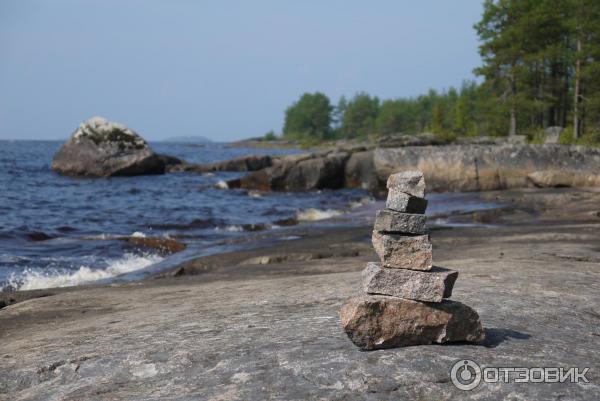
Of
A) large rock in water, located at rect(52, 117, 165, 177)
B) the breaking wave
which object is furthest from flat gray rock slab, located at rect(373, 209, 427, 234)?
large rock in water, located at rect(52, 117, 165, 177)

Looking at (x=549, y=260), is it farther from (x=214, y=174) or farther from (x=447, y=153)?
(x=214, y=174)

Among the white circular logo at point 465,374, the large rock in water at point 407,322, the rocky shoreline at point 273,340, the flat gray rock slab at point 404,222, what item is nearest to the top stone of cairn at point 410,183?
the flat gray rock slab at point 404,222

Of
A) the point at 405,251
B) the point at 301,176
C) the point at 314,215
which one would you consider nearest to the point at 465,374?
the point at 405,251

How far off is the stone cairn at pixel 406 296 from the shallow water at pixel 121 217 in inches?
377

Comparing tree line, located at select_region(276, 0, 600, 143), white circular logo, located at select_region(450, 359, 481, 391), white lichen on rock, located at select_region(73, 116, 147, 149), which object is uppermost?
tree line, located at select_region(276, 0, 600, 143)

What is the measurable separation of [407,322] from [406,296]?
0.69 feet

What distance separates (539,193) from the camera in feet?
78.8

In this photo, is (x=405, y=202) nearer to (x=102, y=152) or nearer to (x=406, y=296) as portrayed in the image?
(x=406, y=296)

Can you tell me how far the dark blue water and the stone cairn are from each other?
32.4ft

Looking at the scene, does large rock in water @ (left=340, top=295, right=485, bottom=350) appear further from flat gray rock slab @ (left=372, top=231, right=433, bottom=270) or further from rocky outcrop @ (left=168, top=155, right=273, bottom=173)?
rocky outcrop @ (left=168, top=155, right=273, bottom=173)

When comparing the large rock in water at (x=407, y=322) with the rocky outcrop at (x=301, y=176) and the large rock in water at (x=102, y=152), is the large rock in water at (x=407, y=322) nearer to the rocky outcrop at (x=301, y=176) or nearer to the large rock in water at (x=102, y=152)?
the rocky outcrop at (x=301, y=176)

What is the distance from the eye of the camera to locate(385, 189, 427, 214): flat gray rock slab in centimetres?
498

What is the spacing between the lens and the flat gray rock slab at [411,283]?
15.6 feet

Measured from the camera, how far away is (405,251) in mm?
4988
